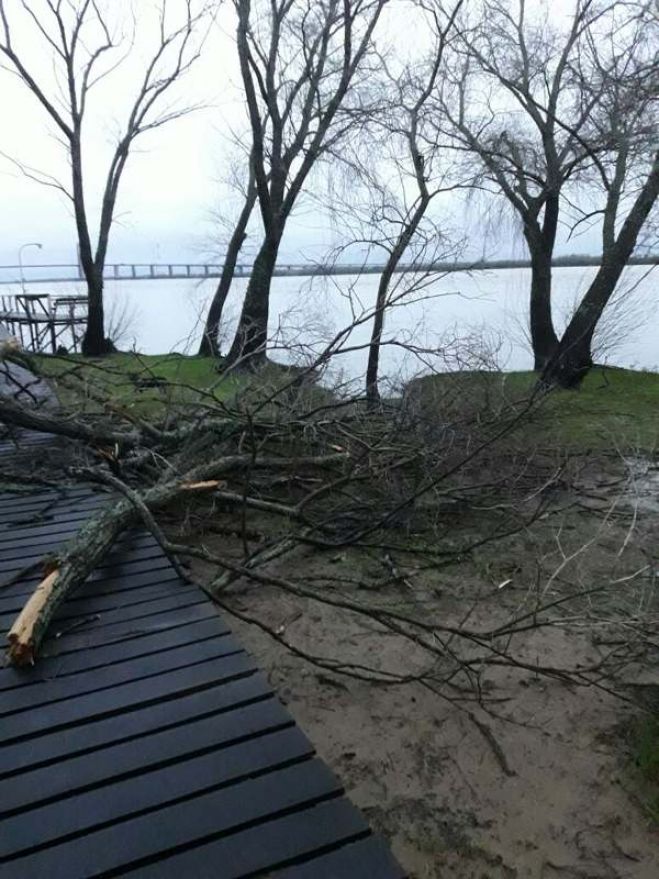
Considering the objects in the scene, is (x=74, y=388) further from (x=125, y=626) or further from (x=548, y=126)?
(x=548, y=126)

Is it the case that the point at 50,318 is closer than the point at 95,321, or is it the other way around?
the point at 95,321

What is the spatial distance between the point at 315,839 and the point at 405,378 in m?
8.04

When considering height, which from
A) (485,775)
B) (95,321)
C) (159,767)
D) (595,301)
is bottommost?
(485,775)

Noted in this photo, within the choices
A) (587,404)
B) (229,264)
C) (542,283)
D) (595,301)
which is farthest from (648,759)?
(229,264)

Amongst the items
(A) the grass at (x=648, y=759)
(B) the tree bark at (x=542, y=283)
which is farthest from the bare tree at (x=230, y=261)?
(A) the grass at (x=648, y=759)

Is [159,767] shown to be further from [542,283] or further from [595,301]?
[542,283]

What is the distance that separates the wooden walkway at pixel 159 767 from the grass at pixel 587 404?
5.30 metres

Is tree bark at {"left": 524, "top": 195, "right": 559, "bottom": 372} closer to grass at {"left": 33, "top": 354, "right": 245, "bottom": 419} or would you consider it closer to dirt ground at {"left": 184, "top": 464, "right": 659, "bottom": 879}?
grass at {"left": 33, "top": 354, "right": 245, "bottom": 419}

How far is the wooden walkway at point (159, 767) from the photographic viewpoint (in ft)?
5.57

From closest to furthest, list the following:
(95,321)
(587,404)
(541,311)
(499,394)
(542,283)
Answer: (499,394), (587,404), (542,283), (541,311), (95,321)

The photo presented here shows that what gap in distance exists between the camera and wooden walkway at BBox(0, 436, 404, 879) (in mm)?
1699

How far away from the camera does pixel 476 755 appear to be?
307 cm

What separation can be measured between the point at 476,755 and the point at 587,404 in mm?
9239

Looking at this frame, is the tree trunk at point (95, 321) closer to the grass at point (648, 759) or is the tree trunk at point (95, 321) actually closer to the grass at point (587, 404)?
the grass at point (587, 404)
